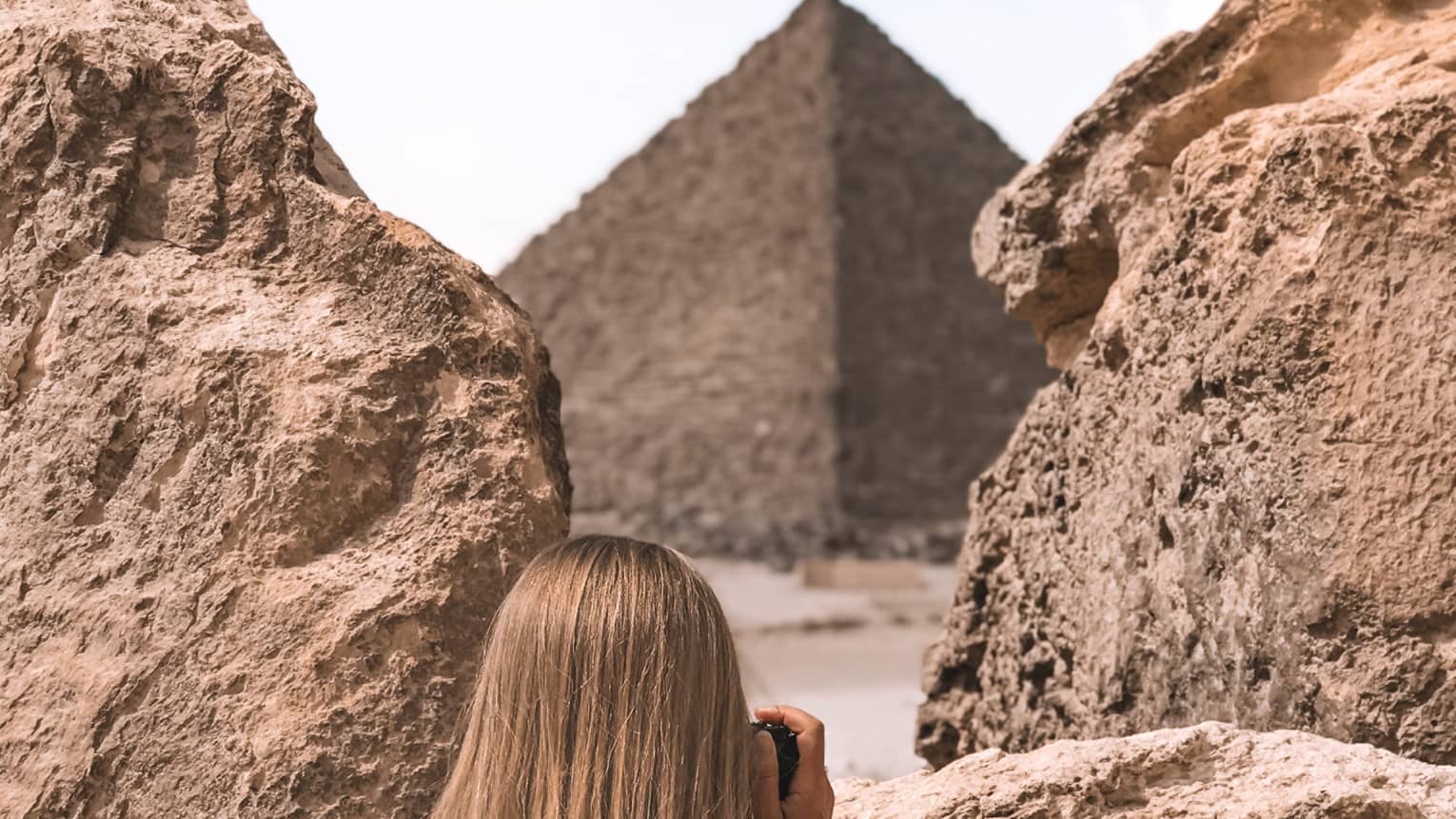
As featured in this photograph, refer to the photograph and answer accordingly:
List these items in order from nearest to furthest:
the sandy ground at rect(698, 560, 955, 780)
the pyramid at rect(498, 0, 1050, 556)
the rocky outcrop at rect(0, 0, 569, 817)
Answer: the rocky outcrop at rect(0, 0, 569, 817) → the sandy ground at rect(698, 560, 955, 780) → the pyramid at rect(498, 0, 1050, 556)

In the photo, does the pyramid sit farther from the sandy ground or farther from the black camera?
the black camera

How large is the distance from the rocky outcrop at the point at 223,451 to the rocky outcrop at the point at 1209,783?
→ 0.57 m

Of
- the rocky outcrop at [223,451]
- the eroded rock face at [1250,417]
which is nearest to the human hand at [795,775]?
the rocky outcrop at [223,451]

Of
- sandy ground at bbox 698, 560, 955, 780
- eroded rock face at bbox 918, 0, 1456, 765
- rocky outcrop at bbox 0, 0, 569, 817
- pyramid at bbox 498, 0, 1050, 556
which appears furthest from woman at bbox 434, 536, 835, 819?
pyramid at bbox 498, 0, 1050, 556

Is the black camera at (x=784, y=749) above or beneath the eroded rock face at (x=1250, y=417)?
beneath

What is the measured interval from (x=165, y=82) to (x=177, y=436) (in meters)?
0.43

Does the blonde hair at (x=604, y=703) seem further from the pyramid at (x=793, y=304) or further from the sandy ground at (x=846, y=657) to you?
the pyramid at (x=793, y=304)

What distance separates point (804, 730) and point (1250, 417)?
74 centimetres

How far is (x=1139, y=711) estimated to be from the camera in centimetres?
218

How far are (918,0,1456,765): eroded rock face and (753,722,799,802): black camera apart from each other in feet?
2.17

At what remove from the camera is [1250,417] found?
201cm

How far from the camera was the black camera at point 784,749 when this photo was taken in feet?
5.16

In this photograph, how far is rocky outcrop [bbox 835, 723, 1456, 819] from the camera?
162 cm

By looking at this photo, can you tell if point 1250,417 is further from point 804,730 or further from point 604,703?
point 604,703
